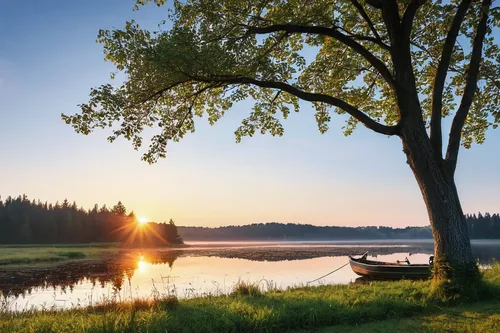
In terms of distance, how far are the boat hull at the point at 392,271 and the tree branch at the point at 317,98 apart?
11951 mm

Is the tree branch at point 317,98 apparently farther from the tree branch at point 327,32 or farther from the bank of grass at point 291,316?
the bank of grass at point 291,316

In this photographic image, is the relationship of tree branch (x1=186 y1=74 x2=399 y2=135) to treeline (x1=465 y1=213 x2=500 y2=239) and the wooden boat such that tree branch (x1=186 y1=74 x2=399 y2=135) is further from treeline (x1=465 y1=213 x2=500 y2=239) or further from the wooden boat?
treeline (x1=465 y1=213 x2=500 y2=239)

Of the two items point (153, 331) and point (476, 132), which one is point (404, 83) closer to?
point (476, 132)

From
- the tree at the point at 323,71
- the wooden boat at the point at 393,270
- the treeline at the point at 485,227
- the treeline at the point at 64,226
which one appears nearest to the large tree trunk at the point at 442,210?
the tree at the point at 323,71

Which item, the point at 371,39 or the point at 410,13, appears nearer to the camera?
the point at 410,13

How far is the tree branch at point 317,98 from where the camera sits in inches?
412

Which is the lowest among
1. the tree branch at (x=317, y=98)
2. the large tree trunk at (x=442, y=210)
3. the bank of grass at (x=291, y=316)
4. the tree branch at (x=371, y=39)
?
the bank of grass at (x=291, y=316)

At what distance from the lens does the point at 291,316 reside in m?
7.28

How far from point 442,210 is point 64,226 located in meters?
98.5

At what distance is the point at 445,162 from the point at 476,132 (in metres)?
6.13

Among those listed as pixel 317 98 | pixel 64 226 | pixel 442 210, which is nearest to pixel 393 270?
pixel 442 210

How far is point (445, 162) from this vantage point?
10242 millimetres

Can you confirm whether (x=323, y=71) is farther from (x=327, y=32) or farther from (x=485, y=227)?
(x=485, y=227)

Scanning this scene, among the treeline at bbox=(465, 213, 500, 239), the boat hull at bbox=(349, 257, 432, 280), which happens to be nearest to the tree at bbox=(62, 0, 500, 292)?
the boat hull at bbox=(349, 257, 432, 280)
